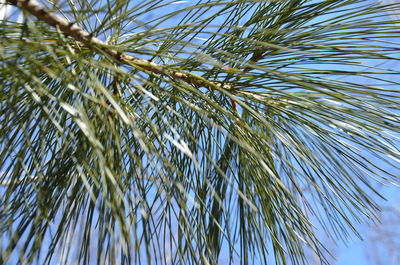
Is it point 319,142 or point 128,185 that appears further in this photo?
point 319,142

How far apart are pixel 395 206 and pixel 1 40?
1.82 meters

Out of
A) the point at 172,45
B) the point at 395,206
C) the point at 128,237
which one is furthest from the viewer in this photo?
the point at 395,206

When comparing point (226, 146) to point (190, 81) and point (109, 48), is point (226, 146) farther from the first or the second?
point (109, 48)

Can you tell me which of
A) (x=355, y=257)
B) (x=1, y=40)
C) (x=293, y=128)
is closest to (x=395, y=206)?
(x=355, y=257)

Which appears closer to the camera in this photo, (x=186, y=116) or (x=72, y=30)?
(x=72, y=30)

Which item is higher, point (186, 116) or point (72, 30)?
point (72, 30)

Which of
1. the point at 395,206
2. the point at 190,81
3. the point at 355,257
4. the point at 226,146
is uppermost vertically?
the point at 190,81

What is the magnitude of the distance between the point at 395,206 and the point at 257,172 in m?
1.59

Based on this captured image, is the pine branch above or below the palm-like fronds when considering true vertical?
above

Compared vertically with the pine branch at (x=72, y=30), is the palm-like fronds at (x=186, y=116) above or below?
below

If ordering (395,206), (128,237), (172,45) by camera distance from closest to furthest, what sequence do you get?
(128,237), (172,45), (395,206)

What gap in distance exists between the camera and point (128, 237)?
0.35 m

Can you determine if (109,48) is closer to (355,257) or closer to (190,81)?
(190,81)

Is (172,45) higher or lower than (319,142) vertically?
higher
